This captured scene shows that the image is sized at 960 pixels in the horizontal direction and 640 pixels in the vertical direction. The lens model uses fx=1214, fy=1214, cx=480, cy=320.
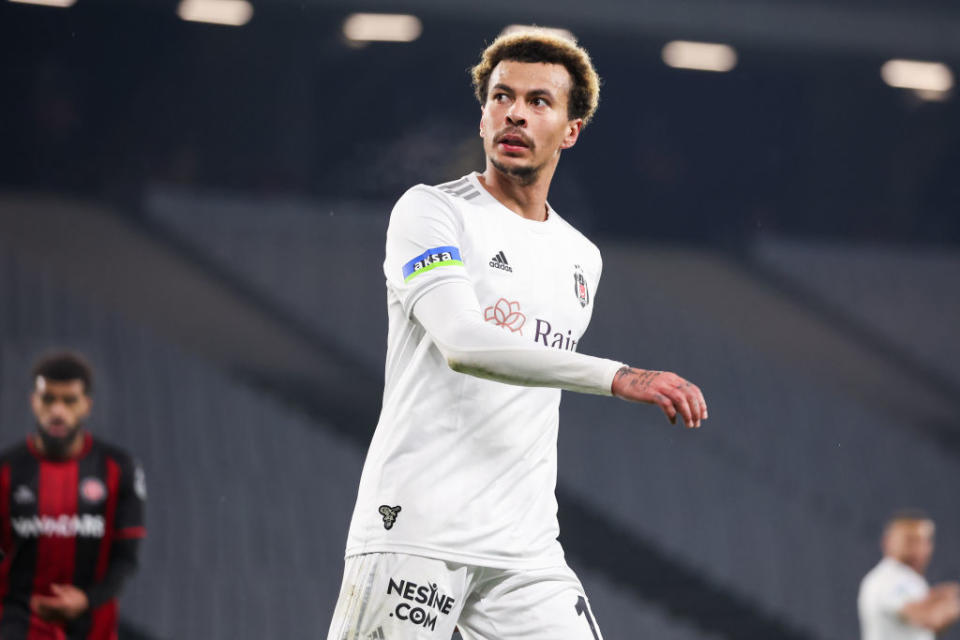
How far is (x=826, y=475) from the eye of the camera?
9414mm

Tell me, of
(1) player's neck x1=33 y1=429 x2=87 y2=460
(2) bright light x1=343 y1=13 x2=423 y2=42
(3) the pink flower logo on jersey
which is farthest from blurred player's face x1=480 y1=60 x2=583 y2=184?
(2) bright light x1=343 y1=13 x2=423 y2=42

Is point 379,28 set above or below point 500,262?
above

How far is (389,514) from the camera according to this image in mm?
2561

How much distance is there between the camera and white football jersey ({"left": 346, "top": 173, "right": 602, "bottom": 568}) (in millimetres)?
2545

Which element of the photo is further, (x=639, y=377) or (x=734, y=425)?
(x=734, y=425)

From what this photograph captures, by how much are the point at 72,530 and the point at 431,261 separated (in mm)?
3412

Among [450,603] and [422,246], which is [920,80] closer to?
[422,246]

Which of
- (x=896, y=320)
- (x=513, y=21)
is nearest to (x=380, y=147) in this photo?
(x=513, y=21)

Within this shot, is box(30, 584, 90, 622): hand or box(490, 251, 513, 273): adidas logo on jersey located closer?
box(490, 251, 513, 273): adidas logo on jersey

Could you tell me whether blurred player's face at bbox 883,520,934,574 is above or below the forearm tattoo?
below

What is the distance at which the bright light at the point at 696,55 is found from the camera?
973 cm

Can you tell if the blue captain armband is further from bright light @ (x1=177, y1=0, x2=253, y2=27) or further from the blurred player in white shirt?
bright light @ (x1=177, y1=0, x2=253, y2=27)

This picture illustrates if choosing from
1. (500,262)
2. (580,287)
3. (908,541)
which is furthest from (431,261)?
(908,541)

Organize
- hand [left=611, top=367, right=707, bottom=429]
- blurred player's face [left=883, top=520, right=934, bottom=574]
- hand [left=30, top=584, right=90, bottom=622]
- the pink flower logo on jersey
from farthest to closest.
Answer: blurred player's face [left=883, top=520, right=934, bottom=574]
hand [left=30, top=584, right=90, bottom=622]
the pink flower logo on jersey
hand [left=611, top=367, right=707, bottom=429]
